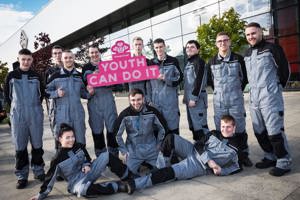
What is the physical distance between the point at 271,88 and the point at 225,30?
866 centimetres

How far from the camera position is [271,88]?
141 inches

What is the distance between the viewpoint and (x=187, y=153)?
13.0 ft

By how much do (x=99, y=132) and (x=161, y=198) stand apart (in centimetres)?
179

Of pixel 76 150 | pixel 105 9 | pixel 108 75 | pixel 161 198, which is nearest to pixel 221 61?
pixel 108 75

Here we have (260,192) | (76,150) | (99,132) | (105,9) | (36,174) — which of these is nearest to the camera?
(260,192)

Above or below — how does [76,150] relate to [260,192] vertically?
above

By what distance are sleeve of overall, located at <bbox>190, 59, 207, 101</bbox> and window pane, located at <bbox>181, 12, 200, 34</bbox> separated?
44.8 feet

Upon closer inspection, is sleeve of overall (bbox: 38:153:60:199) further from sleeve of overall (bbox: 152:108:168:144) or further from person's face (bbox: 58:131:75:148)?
sleeve of overall (bbox: 152:108:168:144)

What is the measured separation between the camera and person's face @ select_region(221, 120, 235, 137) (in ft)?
12.5

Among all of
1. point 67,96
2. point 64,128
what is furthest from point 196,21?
point 64,128

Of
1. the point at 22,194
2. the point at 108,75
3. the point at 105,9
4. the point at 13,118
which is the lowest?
the point at 22,194

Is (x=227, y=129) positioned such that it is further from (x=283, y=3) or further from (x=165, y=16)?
(x=165, y=16)

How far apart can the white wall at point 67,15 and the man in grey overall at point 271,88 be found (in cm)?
1620

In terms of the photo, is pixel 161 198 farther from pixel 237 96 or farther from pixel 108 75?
pixel 108 75
